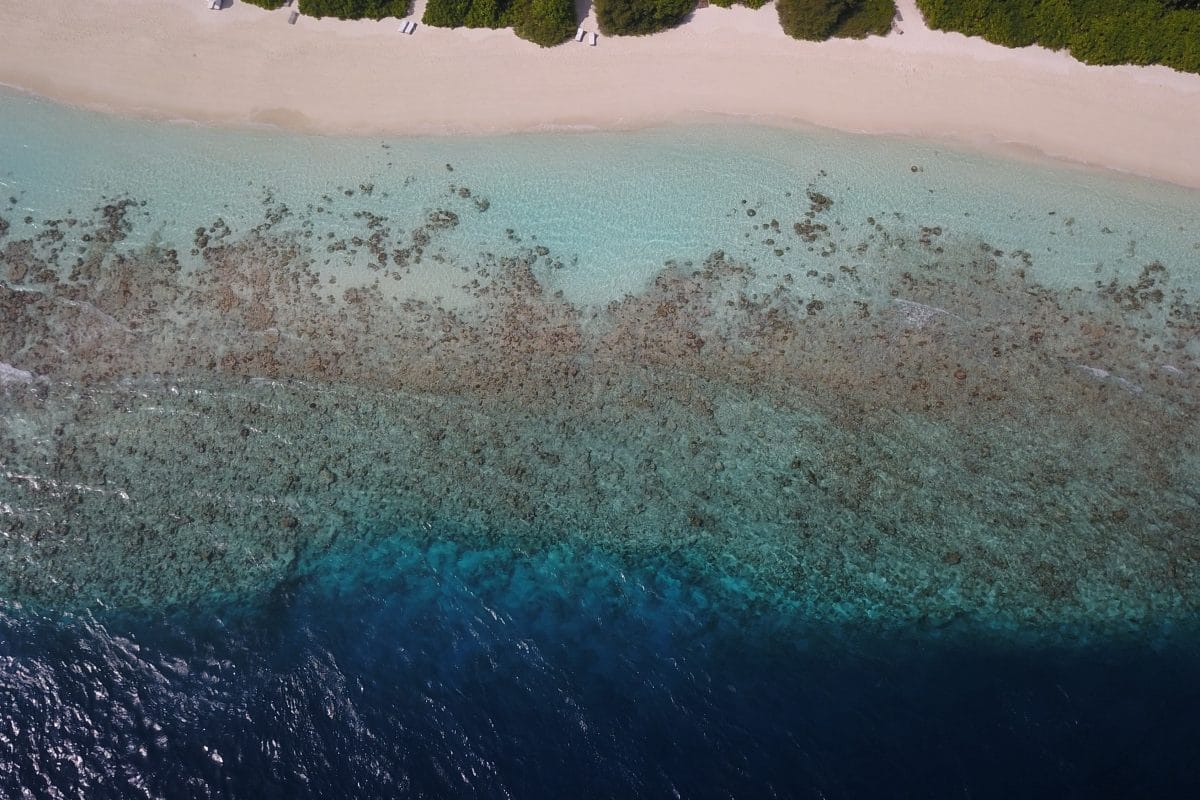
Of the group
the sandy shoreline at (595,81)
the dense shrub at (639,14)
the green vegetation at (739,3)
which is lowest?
the sandy shoreline at (595,81)

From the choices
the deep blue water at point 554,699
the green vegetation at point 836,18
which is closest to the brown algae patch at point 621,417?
the deep blue water at point 554,699

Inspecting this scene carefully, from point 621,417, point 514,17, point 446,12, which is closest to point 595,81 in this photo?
point 514,17

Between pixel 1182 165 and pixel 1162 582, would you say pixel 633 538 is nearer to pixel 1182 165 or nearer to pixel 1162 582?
pixel 1162 582

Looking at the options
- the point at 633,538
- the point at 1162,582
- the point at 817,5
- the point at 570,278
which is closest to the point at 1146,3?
the point at 817,5

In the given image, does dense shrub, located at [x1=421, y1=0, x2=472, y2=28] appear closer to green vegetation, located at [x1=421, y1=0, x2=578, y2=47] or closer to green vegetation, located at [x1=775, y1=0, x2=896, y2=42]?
green vegetation, located at [x1=421, y1=0, x2=578, y2=47]

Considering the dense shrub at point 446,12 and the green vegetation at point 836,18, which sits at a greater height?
the green vegetation at point 836,18

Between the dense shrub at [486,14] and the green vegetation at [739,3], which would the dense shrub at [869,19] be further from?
the dense shrub at [486,14]

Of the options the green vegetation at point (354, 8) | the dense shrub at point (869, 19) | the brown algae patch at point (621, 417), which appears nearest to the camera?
the brown algae patch at point (621, 417)
